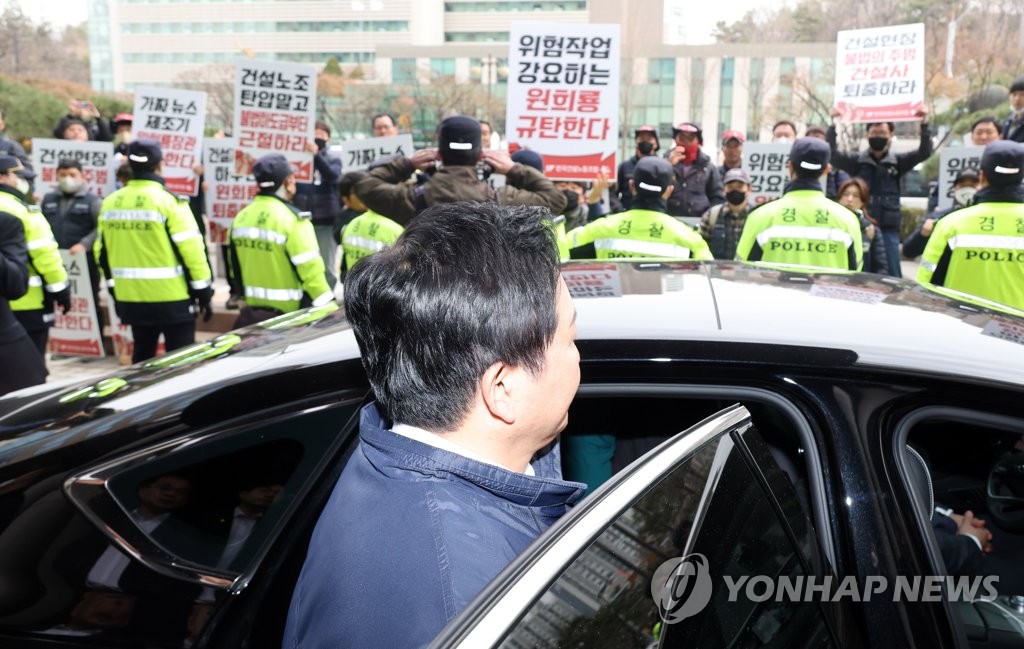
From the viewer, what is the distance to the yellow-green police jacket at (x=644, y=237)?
523 cm

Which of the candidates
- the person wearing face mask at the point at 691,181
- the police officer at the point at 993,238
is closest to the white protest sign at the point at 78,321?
the person wearing face mask at the point at 691,181

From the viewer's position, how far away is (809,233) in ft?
17.3

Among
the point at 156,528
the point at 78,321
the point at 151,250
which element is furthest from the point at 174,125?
the point at 156,528

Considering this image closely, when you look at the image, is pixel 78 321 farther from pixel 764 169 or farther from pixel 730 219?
pixel 764 169

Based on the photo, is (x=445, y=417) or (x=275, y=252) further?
(x=275, y=252)

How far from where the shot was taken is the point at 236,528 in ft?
6.22

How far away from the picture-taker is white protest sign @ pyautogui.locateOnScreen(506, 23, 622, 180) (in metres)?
6.50

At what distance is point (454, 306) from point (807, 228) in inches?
177

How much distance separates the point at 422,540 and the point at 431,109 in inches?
1574

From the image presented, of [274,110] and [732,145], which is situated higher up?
[274,110]

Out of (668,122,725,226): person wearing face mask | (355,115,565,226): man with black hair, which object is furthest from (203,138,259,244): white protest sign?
(668,122,725,226): person wearing face mask

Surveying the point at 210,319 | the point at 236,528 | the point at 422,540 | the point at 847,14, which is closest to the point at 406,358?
the point at 422,540

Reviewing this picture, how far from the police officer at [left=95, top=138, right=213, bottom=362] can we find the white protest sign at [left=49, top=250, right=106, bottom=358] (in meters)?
1.39

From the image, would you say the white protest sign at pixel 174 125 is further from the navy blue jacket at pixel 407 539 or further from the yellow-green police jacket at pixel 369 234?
the navy blue jacket at pixel 407 539
